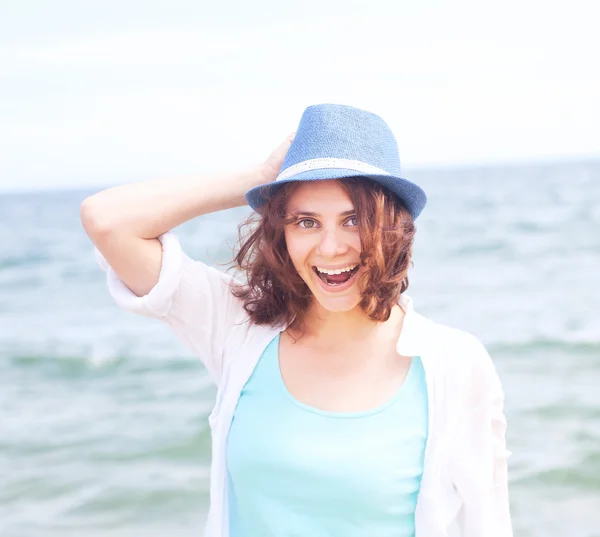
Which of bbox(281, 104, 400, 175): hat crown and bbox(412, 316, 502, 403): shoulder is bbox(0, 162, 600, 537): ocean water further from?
bbox(412, 316, 502, 403): shoulder

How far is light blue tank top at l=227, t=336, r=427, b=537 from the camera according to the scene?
2480 millimetres

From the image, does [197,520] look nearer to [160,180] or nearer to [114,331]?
[160,180]

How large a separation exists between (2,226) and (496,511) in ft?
119

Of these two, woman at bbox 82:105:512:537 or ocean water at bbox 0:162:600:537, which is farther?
ocean water at bbox 0:162:600:537

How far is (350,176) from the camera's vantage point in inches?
97.1

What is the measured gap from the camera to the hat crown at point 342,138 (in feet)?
8.24

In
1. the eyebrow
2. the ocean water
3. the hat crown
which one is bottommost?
the ocean water

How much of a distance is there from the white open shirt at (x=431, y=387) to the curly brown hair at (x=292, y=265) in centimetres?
7

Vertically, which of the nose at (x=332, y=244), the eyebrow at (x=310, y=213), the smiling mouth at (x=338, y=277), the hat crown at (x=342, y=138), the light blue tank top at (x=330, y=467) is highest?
the hat crown at (x=342, y=138)

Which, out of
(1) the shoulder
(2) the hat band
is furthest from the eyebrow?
(1) the shoulder

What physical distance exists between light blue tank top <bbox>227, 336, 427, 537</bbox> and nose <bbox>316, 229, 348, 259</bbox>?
43 cm

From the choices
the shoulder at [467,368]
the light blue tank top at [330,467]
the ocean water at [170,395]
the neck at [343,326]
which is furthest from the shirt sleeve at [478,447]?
the ocean water at [170,395]

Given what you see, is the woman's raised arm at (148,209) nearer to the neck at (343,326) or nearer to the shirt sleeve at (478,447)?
the neck at (343,326)

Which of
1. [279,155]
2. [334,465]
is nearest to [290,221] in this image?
[279,155]
